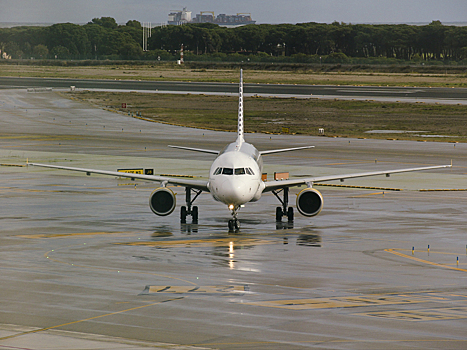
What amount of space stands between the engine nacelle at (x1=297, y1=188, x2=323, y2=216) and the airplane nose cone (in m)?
3.55

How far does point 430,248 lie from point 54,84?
566 ft

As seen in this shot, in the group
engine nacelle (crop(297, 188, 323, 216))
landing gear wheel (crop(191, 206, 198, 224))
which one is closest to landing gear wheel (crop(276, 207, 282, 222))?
engine nacelle (crop(297, 188, 323, 216))

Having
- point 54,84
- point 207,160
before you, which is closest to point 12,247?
point 207,160

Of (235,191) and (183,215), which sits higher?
(235,191)

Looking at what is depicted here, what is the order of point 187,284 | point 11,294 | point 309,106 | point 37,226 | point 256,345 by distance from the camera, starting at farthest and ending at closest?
point 309,106 → point 37,226 → point 187,284 → point 11,294 → point 256,345

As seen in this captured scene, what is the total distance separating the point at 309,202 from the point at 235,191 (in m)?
4.67

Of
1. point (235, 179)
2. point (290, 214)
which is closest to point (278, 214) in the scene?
point (290, 214)

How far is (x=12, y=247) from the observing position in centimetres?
3052

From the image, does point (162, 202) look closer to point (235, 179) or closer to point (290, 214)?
point (235, 179)

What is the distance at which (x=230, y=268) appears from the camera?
27.1 meters

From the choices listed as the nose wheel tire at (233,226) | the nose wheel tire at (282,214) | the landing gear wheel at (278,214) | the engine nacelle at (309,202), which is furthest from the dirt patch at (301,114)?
the nose wheel tire at (233,226)

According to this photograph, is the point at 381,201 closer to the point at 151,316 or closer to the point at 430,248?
the point at 430,248

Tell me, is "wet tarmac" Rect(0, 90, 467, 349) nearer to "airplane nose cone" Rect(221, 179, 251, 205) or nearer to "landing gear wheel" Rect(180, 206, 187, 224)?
"landing gear wheel" Rect(180, 206, 187, 224)

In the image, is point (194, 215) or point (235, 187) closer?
point (235, 187)
